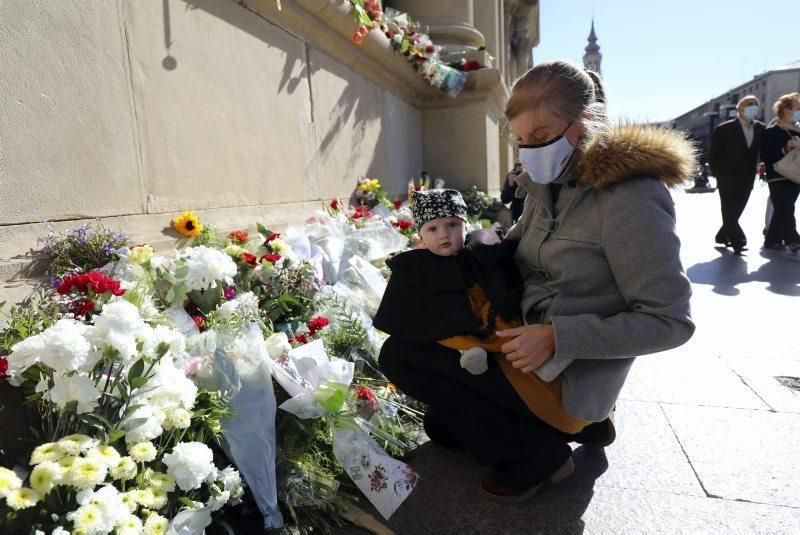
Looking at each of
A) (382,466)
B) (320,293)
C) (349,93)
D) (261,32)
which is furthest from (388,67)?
(382,466)

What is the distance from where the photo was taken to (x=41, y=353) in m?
1.27

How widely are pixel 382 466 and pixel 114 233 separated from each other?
164cm

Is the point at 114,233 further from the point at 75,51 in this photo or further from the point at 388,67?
the point at 388,67

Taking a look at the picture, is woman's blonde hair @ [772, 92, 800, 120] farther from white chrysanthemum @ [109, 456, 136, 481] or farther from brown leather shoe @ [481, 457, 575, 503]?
white chrysanthemum @ [109, 456, 136, 481]

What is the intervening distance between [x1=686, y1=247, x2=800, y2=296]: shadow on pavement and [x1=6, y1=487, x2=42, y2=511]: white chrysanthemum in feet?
16.9

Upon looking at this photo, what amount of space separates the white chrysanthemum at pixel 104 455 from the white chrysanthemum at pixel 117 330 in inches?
9.0

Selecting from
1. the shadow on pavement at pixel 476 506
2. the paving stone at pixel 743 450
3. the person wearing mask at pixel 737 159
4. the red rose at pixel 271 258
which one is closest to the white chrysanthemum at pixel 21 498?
the shadow on pavement at pixel 476 506

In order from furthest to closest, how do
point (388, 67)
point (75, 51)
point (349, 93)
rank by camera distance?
point (388, 67)
point (349, 93)
point (75, 51)

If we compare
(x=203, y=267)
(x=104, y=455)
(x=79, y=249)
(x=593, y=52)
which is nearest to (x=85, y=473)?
(x=104, y=455)

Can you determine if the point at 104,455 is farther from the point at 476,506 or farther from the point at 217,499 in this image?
the point at 476,506

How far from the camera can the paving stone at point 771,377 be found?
2.57 metres

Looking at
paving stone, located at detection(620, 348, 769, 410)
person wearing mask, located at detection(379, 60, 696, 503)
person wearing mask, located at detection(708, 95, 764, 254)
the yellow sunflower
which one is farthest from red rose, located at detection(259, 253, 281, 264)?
person wearing mask, located at detection(708, 95, 764, 254)

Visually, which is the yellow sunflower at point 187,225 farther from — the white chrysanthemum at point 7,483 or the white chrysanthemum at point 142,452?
the white chrysanthemum at point 7,483

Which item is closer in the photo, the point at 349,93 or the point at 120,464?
the point at 120,464
